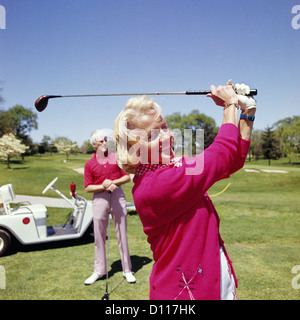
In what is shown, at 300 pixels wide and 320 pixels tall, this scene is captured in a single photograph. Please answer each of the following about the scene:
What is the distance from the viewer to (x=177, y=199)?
4.24 feet

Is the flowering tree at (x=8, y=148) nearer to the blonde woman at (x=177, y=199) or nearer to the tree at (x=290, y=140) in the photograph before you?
the blonde woman at (x=177, y=199)

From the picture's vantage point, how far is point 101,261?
4.29 m

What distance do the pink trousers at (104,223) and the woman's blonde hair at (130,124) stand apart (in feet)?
9.72

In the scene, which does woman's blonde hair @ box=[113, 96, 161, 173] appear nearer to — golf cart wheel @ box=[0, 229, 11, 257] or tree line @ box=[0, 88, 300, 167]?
golf cart wheel @ box=[0, 229, 11, 257]

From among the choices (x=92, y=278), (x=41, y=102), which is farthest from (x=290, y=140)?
(x=41, y=102)

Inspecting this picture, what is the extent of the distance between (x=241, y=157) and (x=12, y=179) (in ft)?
78.3

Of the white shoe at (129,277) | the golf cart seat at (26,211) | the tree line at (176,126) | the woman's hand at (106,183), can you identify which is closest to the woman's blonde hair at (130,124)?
the woman's hand at (106,183)

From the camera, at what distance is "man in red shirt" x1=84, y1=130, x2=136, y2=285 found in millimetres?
4270

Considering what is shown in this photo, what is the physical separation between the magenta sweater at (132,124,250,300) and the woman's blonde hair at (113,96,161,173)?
0.12m

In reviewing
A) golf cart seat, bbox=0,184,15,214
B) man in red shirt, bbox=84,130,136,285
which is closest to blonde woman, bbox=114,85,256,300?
man in red shirt, bbox=84,130,136,285

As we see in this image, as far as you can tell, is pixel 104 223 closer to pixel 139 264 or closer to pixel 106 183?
pixel 106 183

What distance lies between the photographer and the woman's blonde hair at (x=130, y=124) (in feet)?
4.58

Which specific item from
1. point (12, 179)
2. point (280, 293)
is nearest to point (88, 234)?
point (280, 293)

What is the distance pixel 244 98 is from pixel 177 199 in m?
0.62
